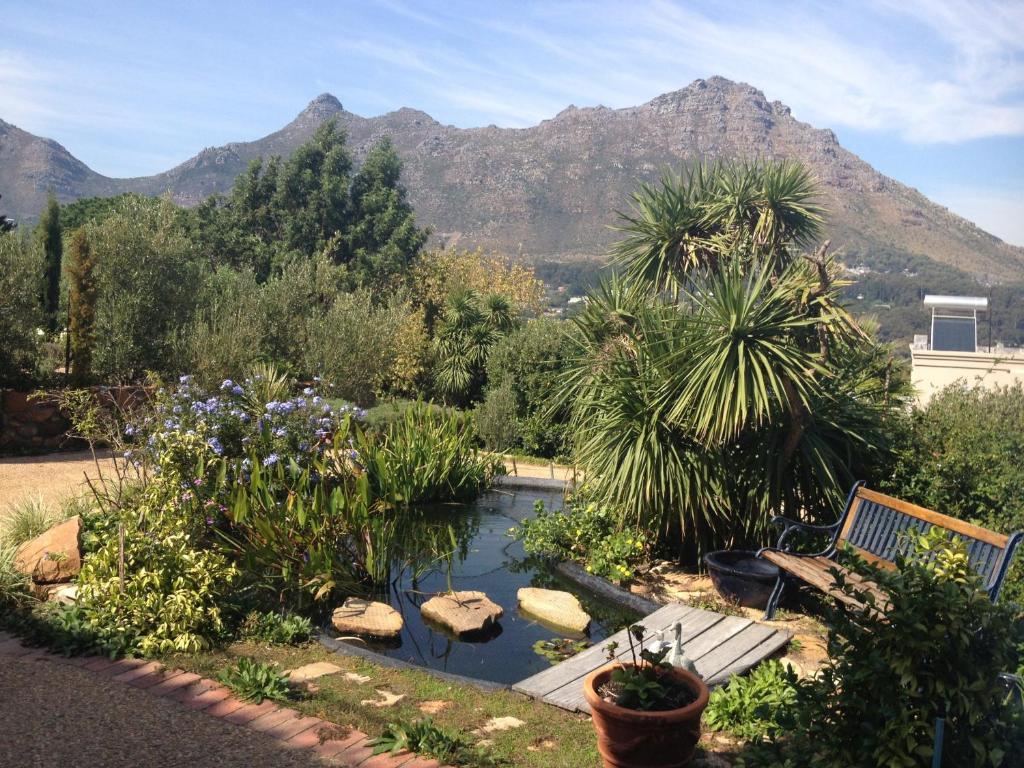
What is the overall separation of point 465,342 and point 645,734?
14.7 m

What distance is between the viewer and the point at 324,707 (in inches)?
166

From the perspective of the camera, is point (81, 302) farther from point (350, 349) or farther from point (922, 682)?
point (922, 682)

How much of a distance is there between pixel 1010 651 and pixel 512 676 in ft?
9.74

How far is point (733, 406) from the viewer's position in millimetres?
6230

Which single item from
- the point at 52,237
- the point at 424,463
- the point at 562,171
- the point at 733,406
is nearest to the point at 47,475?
the point at 424,463

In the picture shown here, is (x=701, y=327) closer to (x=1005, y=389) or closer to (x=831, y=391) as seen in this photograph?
(x=831, y=391)

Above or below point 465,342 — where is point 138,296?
above

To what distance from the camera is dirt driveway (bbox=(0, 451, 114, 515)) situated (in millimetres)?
9352

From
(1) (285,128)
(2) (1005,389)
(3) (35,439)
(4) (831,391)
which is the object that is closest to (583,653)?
(4) (831,391)

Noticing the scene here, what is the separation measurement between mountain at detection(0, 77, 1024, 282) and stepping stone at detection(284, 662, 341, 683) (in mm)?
58966

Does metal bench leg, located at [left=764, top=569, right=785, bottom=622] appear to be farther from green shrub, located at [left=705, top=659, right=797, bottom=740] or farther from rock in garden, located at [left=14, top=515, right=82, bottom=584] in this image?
rock in garden, located at [left=14, top=515, right=82, bottom=584]

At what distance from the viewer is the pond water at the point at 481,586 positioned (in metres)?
5.44

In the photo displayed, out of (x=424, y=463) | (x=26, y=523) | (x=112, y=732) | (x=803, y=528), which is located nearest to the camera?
(x=112, y=732)

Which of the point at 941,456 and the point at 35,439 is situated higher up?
the point at 941,456
